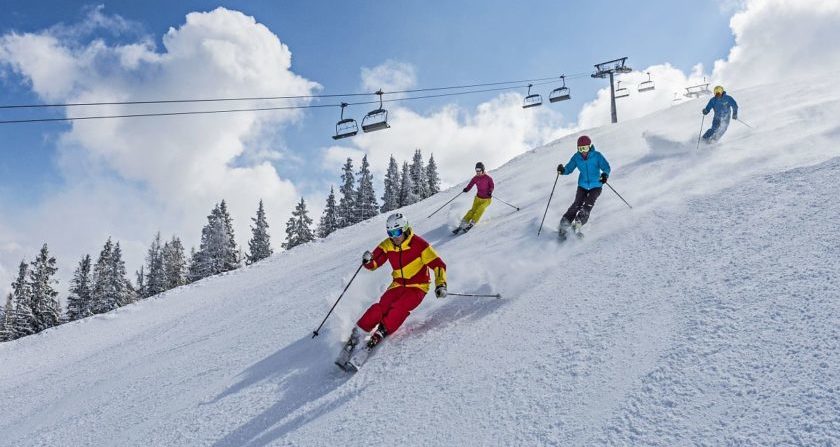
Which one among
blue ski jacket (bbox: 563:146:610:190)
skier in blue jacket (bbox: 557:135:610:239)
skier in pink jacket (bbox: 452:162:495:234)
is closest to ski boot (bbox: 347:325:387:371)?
skier in blue jacket (bbox: 557:135:610:239)

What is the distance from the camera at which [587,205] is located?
850 centimetres

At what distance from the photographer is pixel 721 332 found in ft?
13.0

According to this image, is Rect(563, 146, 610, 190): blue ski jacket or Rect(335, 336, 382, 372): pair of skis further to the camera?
Rect(563, 146, 610, 190): blue ski jacket

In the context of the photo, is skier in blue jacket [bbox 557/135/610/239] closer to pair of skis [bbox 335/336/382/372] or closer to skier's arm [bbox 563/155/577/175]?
skier's arm [bbox 563/155/577/175]

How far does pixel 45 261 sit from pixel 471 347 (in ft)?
197

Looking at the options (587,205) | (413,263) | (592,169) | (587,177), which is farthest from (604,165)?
(413,263)

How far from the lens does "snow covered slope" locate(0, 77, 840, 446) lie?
340 centimetres

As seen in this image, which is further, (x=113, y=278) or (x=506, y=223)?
(x=113, y=278)

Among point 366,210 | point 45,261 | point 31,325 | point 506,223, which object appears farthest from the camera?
point 366,210

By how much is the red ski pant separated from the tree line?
46.8 m

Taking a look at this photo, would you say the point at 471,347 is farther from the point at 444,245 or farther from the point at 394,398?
the point at 444,245

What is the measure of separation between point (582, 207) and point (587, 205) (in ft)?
0.29

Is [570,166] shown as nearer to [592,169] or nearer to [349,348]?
[592,169]

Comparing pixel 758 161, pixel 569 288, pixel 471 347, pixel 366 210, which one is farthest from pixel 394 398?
pixel 366 210
